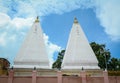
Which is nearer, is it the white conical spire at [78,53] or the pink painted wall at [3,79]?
the pink painted wall at [3,79]

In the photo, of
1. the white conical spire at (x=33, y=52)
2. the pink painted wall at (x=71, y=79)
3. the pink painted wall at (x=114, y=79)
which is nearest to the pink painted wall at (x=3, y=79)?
the white conical spire at (x=33, y=52)

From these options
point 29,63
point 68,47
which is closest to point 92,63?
point 68,47

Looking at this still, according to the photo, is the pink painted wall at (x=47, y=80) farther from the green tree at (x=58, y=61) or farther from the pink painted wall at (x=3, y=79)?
the green tree at (x=58, y=61)

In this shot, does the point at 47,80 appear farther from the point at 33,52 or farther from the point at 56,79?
the point at 33,52

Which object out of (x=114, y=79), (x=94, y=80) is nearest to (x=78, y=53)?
(x=94, y=80)

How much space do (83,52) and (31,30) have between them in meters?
6.77

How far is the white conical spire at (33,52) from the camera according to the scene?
78.5 ft

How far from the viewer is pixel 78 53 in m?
24.7

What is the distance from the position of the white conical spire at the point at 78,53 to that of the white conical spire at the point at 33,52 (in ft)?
8.24

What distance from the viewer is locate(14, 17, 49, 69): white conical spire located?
23.9 m

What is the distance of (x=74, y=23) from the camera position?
27266 millimetres

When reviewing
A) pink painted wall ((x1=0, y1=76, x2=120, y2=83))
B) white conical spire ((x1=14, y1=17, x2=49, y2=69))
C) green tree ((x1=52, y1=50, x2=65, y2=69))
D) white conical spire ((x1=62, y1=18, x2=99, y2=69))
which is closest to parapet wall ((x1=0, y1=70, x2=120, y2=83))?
pink painted wall ((x1=0, y1=76, x2=120, y2=83))

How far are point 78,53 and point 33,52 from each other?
200 inches

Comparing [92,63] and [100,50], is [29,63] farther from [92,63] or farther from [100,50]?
[100,50]
